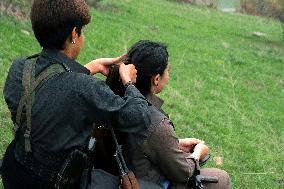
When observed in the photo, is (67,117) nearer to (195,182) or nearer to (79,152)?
(79,152)

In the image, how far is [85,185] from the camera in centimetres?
309

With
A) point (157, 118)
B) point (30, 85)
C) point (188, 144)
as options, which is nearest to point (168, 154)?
point (157, 118)

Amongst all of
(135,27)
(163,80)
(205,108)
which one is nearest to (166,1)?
(135,27)

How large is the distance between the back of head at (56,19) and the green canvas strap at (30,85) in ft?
0.52

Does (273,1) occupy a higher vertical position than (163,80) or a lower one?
lower

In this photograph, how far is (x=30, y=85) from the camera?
2816mm

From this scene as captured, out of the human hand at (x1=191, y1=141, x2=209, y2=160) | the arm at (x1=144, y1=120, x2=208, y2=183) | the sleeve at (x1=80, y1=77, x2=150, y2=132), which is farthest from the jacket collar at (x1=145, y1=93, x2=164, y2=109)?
the sleeve at (x1=80, y1=77, x2=150, y2=132)

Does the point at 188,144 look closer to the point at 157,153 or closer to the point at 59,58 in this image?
the point at 157,153

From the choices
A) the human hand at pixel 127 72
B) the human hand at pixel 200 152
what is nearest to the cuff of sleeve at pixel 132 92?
the human hand at pixel 127 72

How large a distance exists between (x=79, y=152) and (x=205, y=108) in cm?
674

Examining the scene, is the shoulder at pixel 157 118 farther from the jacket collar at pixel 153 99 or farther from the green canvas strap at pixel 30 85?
the green canvas strap at pixel 30 85

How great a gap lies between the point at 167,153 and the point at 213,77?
8.62m

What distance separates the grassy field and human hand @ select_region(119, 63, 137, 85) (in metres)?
2.61

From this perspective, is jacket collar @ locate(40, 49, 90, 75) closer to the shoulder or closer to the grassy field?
the shoulder
